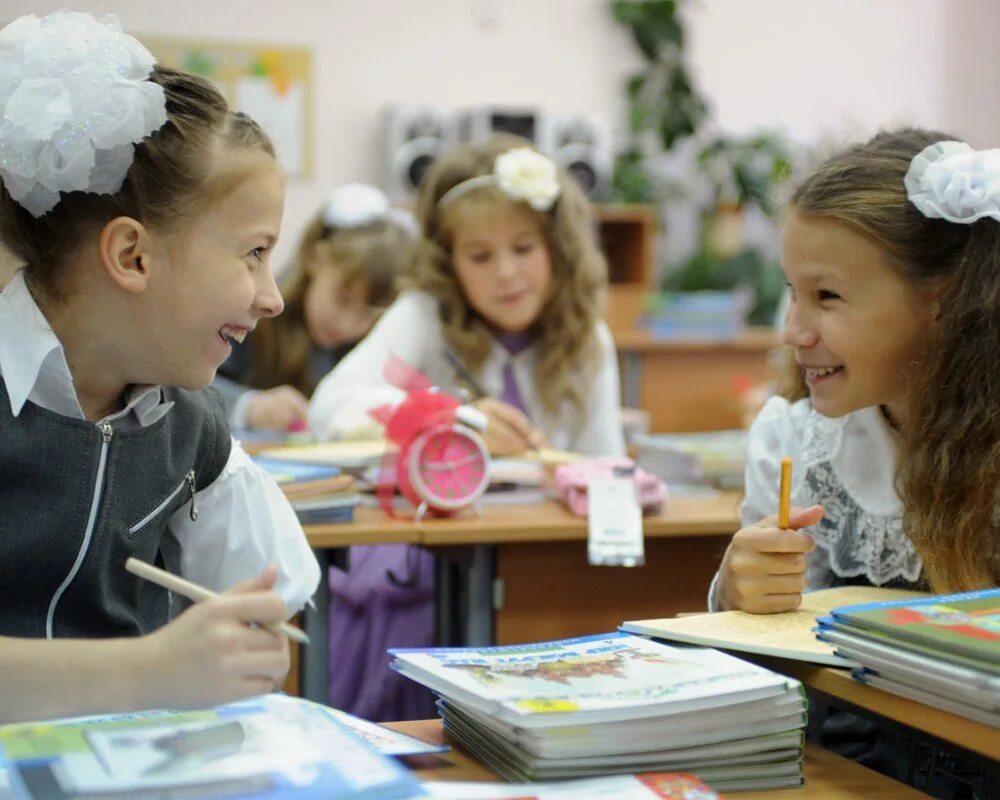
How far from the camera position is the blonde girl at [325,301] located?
3500 mm

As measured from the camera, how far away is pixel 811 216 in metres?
1.57

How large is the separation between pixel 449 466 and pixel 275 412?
3.28ft

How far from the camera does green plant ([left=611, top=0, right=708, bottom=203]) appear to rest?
5.51 m

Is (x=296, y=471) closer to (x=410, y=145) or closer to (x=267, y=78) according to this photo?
(x=410, y=145)

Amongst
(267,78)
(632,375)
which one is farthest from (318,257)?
(632,375)

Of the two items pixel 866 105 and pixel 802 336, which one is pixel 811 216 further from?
pixel 866 105

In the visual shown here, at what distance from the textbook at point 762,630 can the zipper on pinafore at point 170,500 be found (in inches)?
19.4

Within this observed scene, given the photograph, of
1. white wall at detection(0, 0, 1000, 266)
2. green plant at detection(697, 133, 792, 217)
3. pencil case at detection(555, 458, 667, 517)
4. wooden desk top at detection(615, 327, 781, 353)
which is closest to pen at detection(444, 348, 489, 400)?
pencil case at detection(555, 458, 667, 517)

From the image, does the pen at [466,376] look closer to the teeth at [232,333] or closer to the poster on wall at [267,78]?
the teeth at [232,333]

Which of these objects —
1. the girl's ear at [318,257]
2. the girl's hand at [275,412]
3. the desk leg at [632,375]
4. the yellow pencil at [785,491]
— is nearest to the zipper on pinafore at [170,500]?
the yellow pencil at [785,491]

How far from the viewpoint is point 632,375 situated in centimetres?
525

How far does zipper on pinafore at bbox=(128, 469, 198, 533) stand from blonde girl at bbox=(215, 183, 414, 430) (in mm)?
2024

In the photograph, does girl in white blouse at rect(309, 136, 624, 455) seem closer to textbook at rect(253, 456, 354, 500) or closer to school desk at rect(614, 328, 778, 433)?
textbook at rect(253, 456, 354, 500)

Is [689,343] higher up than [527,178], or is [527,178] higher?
[527,178]
